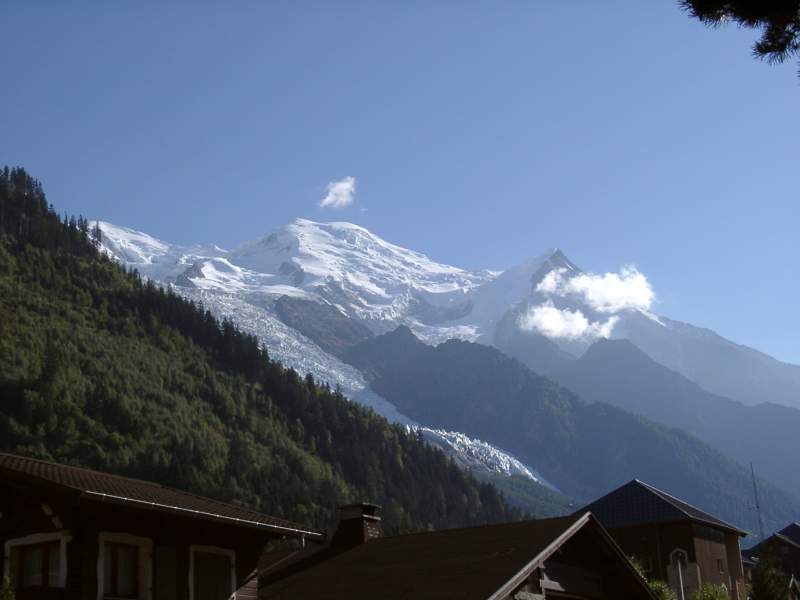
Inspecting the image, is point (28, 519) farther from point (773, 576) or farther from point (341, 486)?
point (341, 486)

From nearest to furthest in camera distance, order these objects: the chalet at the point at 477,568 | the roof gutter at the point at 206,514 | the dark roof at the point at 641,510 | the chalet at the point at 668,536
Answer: the roof gutter at the point at 206,514 < the chalet at the point at 477,568 < the chalet at the point at 668,536 < the dark roof at the point at 641,510

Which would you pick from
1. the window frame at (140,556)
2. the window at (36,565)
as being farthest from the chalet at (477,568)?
the window at (36,565)

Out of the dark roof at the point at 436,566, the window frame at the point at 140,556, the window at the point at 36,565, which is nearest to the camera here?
the window at the point at 36,565

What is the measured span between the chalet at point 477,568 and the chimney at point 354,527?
3.67 feet

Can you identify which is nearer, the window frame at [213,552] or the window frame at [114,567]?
the window frame at [114,567]

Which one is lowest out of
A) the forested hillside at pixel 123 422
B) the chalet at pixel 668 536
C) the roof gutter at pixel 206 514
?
the roof gutter at pixel 206 514

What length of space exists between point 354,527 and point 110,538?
15.2 m

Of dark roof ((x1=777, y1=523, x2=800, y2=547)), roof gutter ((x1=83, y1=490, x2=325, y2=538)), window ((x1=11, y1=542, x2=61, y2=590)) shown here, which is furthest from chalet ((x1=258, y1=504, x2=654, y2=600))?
dark roof ((x1=777, y1=523, x2=800, y2=547))

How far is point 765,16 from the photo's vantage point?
15.2 m

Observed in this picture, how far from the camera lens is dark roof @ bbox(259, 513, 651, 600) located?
1182 inches

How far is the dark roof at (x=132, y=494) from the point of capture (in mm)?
25516

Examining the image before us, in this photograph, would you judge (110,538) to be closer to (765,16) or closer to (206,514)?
(206,514)

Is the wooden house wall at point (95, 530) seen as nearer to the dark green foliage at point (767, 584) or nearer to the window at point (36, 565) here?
the window at point (36, 565)

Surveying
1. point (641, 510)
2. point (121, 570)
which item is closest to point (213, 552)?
point (121, 570)
